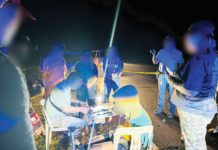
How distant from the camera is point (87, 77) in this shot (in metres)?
6.15

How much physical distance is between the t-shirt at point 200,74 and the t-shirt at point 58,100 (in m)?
1.96

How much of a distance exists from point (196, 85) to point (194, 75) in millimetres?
140

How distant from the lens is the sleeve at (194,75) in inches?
143

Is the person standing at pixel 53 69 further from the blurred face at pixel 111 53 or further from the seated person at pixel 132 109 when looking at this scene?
the seated person at pixel 132 109

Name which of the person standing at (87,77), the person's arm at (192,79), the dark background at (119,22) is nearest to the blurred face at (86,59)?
the person standing at (87,77)

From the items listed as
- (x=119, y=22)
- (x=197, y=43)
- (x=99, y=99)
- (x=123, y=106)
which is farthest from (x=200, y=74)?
(x=119, y=22)

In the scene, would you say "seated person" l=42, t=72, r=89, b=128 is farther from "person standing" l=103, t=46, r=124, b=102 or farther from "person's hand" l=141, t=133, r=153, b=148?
"person standing" l=103, t=46, r=124, b=102

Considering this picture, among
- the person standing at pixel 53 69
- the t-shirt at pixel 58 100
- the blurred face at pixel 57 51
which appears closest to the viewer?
the t-shirt at pixel 58 100

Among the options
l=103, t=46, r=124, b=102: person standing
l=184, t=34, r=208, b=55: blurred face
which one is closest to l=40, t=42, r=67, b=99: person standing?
l=103, t=46, r=124, b=102: person standing

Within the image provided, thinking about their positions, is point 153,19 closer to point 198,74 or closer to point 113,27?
point 113,27

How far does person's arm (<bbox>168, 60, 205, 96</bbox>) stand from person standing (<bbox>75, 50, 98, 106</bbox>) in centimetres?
235

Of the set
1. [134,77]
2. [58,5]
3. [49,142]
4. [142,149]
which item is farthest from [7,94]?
[58,5]

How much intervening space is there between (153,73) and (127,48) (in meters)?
8.13

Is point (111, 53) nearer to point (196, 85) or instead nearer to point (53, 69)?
point (53, 69)
